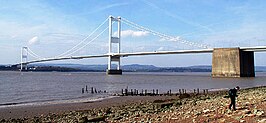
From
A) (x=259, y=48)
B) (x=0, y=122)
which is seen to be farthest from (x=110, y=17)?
(x=0, y=122)

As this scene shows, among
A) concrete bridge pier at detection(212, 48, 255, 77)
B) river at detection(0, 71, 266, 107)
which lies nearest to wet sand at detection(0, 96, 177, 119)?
river at detection(0, 71, 266, 107)

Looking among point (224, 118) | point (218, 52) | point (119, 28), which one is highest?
Result: point (119, 28)

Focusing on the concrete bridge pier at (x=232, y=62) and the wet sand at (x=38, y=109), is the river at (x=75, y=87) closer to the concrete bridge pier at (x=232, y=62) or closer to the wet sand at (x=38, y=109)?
the wet sand at (x=38, y=109)

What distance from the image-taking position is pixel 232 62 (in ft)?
214

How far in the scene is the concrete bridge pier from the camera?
65062mm

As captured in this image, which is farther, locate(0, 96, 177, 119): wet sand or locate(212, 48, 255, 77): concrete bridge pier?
locate(212, 48, 255, 77): concrete bridge pier

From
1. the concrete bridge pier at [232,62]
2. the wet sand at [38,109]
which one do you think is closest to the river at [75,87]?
the wet sand at [38,109]

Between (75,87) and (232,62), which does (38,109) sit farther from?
(232,62)

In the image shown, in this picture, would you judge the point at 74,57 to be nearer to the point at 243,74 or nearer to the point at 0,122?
the point at 243,74

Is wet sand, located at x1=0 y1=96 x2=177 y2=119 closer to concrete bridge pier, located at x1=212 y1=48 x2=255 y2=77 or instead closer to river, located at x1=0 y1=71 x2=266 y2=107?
river, located at x1=0 y1=71 x2=266 y2=107

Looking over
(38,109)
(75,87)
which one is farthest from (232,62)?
(38,109)

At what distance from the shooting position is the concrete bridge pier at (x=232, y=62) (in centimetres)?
6506

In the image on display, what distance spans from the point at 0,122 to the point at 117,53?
7590cm

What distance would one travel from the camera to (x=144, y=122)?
947cm
